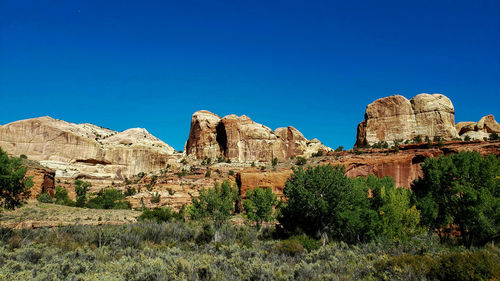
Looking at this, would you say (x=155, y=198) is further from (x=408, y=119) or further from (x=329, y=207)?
(x=408, y=119)

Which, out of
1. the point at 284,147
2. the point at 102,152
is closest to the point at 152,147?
the point at 102,152

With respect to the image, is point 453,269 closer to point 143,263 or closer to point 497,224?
point 143,263

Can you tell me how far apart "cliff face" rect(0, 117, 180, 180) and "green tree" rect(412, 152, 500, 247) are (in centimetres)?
7601

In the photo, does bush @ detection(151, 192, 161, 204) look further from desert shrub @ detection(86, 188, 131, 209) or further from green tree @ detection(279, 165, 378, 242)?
green tree @ detection(279, 165, 378, 242)

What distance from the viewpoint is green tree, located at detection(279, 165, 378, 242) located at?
23797mm

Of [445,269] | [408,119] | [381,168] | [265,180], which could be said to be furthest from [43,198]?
[408,119]

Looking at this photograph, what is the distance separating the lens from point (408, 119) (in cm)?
7069

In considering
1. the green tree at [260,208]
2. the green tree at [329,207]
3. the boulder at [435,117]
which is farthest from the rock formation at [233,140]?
the green tree at [329,207]

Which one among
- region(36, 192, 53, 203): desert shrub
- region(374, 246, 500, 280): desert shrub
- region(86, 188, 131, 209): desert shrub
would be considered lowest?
region(86, 188, 131, 209): desert shrub

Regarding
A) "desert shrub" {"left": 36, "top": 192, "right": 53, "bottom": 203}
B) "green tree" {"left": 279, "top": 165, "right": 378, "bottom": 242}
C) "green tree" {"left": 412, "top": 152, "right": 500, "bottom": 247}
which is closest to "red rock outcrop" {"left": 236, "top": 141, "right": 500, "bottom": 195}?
"green tree" {"left": 412, "top": 152, "right": 500, "bottom": 247}

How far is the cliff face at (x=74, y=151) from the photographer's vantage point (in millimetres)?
81562

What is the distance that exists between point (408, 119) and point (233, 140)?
43.9 meters

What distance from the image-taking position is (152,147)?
316 feet

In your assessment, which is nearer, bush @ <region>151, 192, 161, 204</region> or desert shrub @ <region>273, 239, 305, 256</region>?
desert shrub @ <region>273, 239, 305, 256</region>
